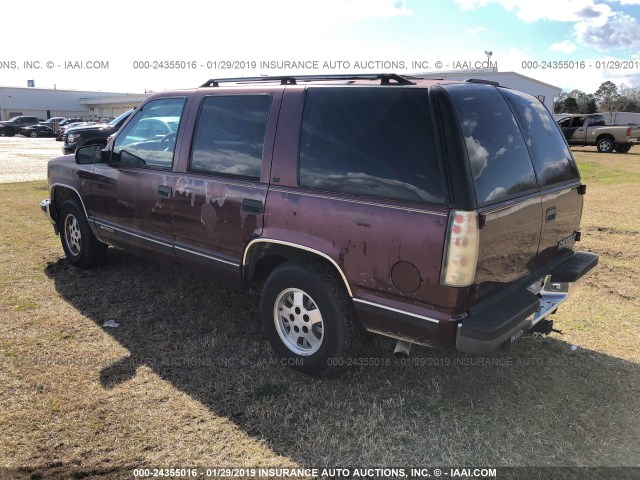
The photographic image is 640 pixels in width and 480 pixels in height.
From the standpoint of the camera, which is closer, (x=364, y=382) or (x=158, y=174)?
(x=364, y=382)

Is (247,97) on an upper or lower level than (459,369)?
upper

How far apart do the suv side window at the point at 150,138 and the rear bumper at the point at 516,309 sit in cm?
277

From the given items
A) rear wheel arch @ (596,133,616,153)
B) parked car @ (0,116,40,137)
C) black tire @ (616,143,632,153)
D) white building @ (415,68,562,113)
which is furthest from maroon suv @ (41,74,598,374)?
parked car @ (0,116,40,137)

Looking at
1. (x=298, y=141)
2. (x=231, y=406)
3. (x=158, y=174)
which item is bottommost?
(x=231, y=406)

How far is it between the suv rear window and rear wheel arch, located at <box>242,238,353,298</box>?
1.41 ft

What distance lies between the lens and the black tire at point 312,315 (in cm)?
317

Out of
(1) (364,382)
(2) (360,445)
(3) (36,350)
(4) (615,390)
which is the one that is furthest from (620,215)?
(3) (36,350)

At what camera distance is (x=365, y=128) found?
3014mm

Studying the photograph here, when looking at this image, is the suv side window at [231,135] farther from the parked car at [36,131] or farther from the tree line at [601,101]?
the tree line at [601,101]

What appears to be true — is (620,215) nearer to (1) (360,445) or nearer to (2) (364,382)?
(2) (364,382)

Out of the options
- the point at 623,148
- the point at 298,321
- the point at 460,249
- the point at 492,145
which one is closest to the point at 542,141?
the point at 492,145

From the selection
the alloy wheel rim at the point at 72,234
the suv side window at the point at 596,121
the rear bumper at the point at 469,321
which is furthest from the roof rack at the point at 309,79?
the suv side window at the point at 596,121

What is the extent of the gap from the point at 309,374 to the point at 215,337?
3.45 ft

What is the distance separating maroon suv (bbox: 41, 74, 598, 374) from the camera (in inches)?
107
